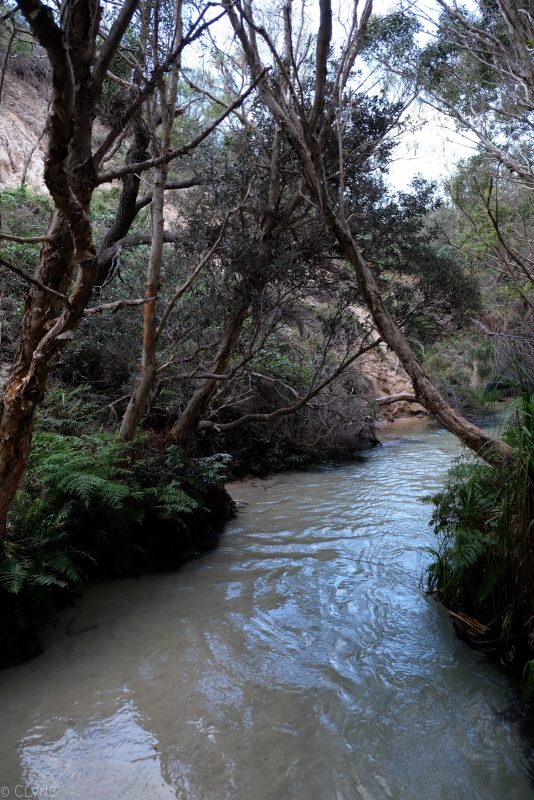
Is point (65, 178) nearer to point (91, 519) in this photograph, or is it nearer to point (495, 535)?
point (91, 519)

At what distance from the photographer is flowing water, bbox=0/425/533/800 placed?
2498mm

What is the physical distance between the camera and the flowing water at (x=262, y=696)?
250 centimetres

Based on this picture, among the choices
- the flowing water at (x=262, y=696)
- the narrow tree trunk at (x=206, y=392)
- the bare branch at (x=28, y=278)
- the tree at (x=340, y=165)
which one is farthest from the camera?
the narrow tree trunk at (x=206, y=392)

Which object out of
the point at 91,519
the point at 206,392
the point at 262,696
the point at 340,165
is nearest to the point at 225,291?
the point at 206,392

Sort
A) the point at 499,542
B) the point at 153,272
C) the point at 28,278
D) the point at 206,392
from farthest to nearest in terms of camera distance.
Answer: the point at 206,392 → the point at 153,272 → the point at 499,542 → the point at 28,278

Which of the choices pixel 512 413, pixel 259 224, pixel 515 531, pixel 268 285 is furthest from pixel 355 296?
pixel 515 531

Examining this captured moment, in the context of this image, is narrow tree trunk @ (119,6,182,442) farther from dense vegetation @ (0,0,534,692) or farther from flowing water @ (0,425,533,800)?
flowing water @ (0,425,533,800)

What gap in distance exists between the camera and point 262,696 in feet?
10.2

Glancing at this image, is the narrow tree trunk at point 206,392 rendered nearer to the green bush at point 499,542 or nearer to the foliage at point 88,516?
the foliage at point 88,516

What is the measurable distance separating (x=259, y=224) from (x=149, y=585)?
181 inches

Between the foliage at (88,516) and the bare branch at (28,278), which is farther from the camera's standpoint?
the foliage at (88,516)

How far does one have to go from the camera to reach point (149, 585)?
4.73 meters

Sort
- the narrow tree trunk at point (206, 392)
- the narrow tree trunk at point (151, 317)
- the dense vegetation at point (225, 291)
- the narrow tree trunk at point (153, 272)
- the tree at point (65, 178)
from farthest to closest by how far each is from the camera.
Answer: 1. the narrow tree trunk at point (206, 392)
2. the narrow tree trunk at point (151, 317)
3. the narrow tree trunk at point (153, 272)
4. the dense vegetation at point (225, 291)
5. the tree at point (65, 178)

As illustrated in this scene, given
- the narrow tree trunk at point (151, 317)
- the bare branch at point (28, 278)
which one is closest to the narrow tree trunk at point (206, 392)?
the narrow tree trunk at point (151, 317)
